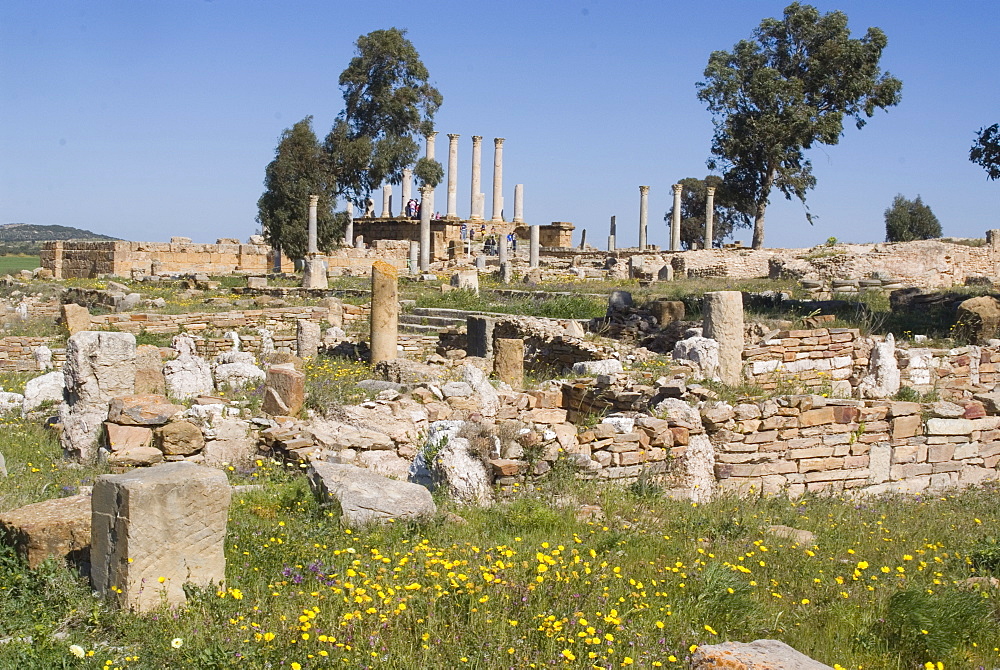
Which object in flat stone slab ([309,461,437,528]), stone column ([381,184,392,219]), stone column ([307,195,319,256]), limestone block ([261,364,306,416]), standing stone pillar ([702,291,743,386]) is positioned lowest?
flat stone slab ([309,461,437,528])

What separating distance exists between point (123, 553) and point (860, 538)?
4.98 meters

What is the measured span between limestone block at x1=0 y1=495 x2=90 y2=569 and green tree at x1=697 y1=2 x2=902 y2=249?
34.7m

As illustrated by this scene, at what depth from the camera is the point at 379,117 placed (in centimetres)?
4334

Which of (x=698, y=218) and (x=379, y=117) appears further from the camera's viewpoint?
(x=698, y=218)

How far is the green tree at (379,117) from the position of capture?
41594mm

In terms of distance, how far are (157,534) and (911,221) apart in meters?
54.8

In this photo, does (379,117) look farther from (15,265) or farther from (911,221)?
(911,221)

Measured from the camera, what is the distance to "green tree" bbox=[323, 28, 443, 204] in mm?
41594

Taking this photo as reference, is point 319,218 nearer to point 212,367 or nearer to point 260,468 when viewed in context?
point 212,367

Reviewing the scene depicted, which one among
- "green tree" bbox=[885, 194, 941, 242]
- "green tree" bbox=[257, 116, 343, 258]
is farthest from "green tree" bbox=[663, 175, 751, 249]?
"green tree" bbox=[257, 116, 343, 258]

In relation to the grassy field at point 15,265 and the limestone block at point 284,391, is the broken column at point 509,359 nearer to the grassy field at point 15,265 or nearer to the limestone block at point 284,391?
the limestone block at point 284,391

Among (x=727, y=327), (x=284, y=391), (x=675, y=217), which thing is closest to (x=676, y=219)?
(x=675, y=217)

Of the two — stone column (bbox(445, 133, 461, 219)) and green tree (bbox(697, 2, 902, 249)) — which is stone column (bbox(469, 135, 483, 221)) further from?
green tree (bbox(697, 2, 902, 249))

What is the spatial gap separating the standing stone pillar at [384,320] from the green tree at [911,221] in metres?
43.7
